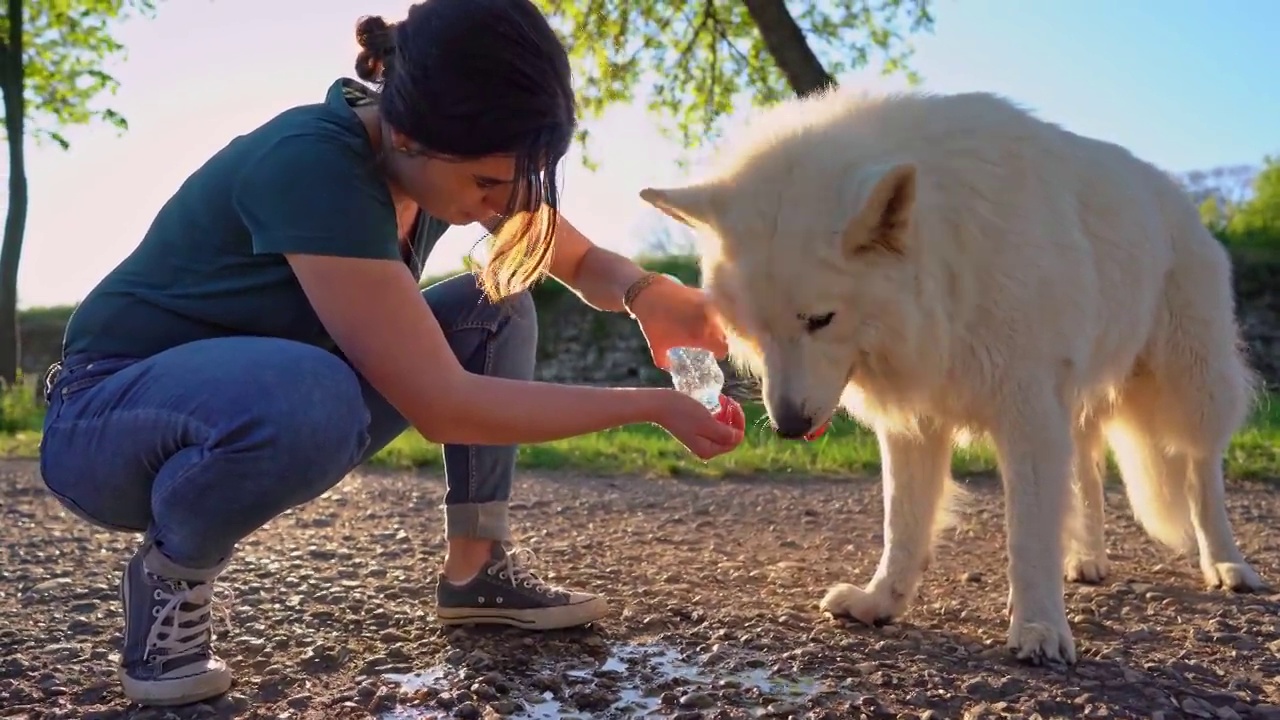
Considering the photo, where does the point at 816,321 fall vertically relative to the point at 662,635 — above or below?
above

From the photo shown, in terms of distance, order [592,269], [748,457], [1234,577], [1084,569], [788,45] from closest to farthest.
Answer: [592,269] < [1234,577] < [1084,569] < [748,457] < [788,45]

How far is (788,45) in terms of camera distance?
32.3ft

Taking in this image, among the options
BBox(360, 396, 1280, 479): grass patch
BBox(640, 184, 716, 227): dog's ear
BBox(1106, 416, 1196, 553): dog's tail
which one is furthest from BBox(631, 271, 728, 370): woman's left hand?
BBox(360, 396, 1280, 479): grass patch

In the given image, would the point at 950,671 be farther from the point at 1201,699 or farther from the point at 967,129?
the point at 967,129

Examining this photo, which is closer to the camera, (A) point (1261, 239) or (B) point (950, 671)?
(B) point (950, 671)

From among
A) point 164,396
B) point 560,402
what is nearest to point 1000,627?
point 560,402

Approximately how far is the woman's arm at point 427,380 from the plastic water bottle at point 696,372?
0.75 m

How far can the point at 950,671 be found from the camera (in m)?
2.42

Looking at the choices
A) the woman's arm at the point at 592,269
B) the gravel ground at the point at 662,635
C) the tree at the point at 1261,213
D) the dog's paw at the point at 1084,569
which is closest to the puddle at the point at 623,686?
the gravel ground at the point at 662,635

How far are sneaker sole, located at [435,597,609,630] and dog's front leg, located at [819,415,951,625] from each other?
0.71 metres

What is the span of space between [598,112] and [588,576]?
9589 mm

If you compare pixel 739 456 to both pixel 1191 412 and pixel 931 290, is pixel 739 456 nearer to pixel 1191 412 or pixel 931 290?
pixel 1191 412

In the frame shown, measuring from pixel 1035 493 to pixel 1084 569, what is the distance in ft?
3.22

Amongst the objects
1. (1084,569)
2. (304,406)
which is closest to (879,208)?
(304,406)
